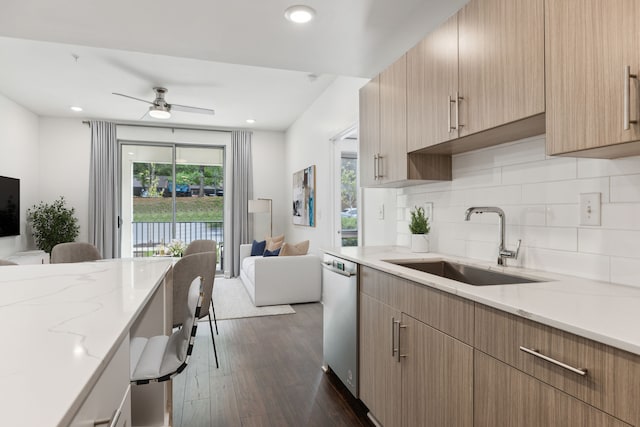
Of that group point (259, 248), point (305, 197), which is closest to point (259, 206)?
point (259, 248)

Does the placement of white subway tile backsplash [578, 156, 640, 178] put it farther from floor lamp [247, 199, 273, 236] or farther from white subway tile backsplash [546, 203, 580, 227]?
floor lamp [247, 199, 273, 236]

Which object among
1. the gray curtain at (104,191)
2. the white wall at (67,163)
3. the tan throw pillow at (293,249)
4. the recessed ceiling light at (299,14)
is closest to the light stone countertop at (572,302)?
the recessed ceiling light at (299,14)

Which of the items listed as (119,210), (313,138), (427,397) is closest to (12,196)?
(119,210)

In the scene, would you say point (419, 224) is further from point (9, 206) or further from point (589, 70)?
point (9, 206)

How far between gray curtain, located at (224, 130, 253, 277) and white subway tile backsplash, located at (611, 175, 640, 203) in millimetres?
6110

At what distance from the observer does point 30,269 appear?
5.62 ft

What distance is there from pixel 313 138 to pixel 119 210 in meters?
3.77

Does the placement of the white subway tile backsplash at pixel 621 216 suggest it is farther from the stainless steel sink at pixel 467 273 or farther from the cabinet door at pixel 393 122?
the cabinet door at pixel 393 122

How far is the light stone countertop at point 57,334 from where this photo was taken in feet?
1.69

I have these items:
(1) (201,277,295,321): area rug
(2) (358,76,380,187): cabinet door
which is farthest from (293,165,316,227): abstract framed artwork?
(2) (358,76,380,187): cabinet door

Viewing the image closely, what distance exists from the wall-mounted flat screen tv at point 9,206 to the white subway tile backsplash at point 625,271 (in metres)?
6.29

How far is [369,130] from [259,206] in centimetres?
404

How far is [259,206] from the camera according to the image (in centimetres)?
Result: 648

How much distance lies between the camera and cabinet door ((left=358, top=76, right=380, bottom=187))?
8.59 ft
